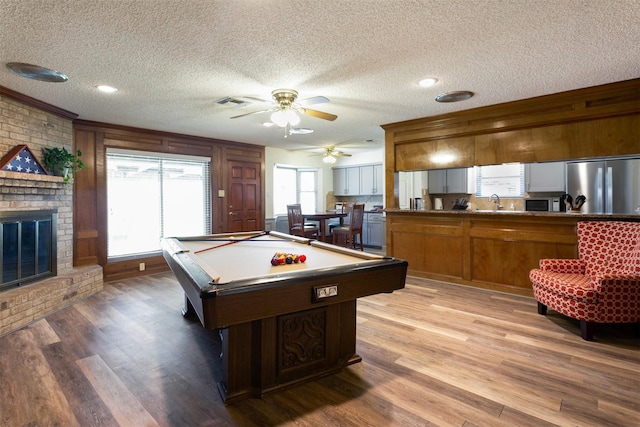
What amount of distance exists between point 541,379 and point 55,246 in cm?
500

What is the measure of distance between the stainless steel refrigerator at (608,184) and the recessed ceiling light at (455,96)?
290cm

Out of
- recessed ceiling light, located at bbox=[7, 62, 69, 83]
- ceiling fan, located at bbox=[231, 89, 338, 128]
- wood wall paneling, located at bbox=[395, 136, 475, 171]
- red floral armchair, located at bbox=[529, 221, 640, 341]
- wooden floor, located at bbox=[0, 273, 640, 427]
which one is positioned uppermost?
recessed ceiling light, located at bbox=[7, 62, 69, 83]

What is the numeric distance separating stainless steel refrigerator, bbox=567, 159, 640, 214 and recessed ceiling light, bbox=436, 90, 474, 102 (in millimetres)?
2902

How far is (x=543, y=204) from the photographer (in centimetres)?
555

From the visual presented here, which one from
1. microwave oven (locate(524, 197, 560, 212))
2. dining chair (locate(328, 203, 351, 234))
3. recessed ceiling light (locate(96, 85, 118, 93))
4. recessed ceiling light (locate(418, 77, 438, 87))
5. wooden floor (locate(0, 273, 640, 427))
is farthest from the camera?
dining chair (locate(328, 203, 351, 234))

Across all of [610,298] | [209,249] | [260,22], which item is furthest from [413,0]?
[610,298]

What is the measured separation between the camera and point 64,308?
3529 mm

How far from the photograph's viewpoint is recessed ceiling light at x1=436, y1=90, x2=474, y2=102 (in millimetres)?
3434

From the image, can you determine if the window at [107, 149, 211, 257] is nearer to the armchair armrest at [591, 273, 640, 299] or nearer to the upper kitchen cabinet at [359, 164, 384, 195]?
the upper kitchen cabinet at [359, 164, 384, 195]

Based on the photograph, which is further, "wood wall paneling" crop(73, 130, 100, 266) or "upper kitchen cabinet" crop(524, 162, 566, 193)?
"upper kitchen cabinet" crop(524, 162, 566, 193)

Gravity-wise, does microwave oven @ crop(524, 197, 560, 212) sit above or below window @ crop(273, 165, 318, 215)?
below

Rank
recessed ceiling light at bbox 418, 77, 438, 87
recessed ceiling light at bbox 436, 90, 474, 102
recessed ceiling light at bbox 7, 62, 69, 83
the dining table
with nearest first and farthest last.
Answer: recessed ceiling light at bbox 7, 62, 69, 83, recessed ceiling light at bbox 418, 77, 438, 87, recessed ceiling light at bbox 436, 90, 474, 102, the dining table

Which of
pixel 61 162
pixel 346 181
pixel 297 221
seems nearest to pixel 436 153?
pixel 297 221

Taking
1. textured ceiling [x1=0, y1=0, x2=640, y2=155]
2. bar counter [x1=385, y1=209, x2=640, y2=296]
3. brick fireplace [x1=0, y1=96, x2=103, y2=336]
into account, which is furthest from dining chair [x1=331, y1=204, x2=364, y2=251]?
brick fireplace [x1=0, y1=96, x2=103, y2=336]
